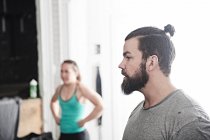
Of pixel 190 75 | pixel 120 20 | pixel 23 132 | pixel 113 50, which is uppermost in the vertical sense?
pixel 120 20

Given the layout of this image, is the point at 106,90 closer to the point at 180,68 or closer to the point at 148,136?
the point at 180,68

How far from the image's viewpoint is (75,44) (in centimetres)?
241

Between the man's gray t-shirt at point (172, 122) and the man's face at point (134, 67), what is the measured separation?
92mm

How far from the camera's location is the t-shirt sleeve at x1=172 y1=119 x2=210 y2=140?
807mm

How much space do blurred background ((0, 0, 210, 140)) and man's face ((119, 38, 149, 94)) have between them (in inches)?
27.0

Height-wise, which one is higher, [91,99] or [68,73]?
[68,73]

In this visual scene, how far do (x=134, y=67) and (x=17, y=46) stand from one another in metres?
1.96

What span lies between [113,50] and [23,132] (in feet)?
3.10

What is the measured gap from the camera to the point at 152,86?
1006mm

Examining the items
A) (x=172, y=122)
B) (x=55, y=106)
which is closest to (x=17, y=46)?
(x=55, y=106)

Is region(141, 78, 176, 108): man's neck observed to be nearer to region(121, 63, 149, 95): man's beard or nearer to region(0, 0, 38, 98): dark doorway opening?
region(121, 63, 149, 95): man's beard

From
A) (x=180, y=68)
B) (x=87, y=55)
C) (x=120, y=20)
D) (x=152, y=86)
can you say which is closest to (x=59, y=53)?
(x=87, y=55)

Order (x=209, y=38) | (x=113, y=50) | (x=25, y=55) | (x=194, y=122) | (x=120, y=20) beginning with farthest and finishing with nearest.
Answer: (x=25, y=55), (x=113, y=50), (x=120, y=20), (x=209, y=38), (x=194, y=122)

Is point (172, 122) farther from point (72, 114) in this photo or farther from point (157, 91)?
point (72, 114)
